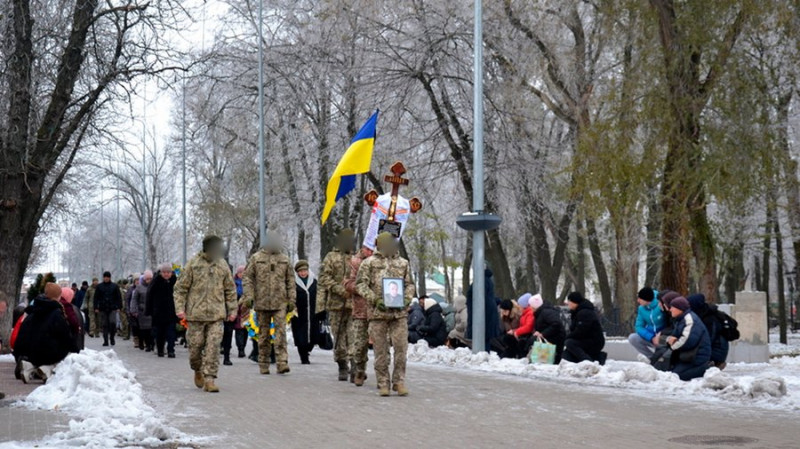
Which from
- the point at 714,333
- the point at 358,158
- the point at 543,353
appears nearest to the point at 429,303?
the point at 358,158

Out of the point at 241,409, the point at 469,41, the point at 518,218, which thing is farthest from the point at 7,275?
the point at 518,218

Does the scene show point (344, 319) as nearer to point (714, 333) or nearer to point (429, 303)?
point (714, 333)

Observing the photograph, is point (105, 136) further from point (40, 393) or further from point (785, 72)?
point (785, 72)

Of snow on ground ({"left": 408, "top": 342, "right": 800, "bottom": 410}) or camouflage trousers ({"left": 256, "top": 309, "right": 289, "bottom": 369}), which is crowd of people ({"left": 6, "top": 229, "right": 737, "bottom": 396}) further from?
snow on ground ({"left": 408, "top": 342, "right": 800, "bottom": 410})

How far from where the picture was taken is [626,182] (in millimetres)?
19922

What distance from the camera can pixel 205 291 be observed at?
13930 millimetres

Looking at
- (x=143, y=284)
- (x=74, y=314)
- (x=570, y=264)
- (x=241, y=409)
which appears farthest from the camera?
(x=570, y=264)

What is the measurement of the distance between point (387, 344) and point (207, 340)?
222 centimetres

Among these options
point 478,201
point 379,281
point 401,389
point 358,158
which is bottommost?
point 401,389

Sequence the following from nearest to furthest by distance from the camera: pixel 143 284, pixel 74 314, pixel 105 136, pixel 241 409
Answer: pixel 241 409 < pixel 74 314 < pixel 105 136 < pixel 143 284

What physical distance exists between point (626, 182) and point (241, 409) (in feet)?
33.2

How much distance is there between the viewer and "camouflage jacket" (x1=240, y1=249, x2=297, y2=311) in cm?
1597

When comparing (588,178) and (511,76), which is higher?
(511,76)

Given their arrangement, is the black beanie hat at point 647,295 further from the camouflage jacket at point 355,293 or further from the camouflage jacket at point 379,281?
the camouflage jacket at point 379,281
